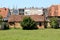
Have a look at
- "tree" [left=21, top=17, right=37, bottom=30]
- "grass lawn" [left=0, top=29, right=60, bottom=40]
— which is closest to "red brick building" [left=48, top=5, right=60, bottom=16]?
"tree" [left=21, top=17, right=37, bottom=30]

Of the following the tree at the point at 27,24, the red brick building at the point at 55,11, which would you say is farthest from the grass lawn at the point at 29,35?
the red brick building at the point at 55,11

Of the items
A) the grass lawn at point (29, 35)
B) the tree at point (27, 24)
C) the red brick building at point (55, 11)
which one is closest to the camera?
the grass lawn at point (29, 35)

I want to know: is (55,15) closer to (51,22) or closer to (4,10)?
(51,22)

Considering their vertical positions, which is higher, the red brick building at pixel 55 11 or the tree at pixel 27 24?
the red brick building at pixel 55 11

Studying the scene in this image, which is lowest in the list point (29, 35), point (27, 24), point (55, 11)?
point (27, 24)

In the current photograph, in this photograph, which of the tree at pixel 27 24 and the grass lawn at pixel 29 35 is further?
the tree at pixel 27 24

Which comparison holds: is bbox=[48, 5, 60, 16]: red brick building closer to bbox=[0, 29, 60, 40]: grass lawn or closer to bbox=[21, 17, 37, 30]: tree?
bbox=[21, 17, 37, 30]: tree

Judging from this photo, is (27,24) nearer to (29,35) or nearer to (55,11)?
(29,35)

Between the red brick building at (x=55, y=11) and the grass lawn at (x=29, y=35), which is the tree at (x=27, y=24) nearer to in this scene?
the grass lawn at (x=29, y=35)

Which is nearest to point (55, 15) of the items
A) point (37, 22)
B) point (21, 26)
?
point (37, 22)

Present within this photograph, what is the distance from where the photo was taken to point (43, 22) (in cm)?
6100

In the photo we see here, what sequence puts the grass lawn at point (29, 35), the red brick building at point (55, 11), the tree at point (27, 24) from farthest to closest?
the red brick building at point (55, 11), the tree at point (27, 24), the grass lawn at point (29, 35)

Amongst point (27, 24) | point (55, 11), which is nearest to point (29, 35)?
point (27, 24)

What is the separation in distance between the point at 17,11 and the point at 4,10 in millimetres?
10898
